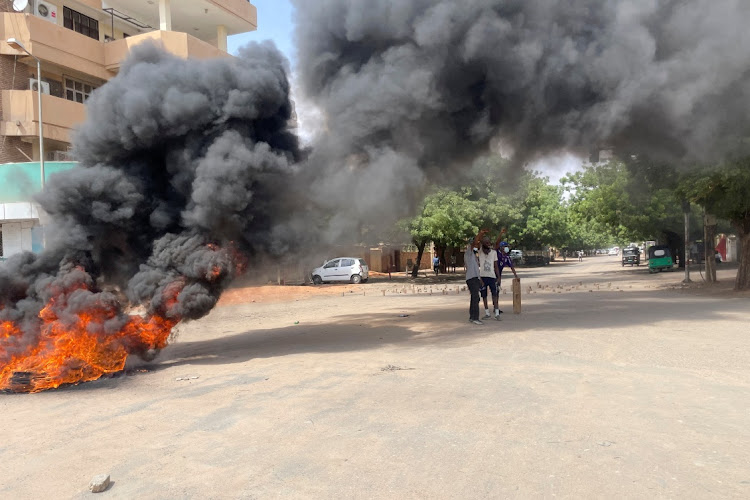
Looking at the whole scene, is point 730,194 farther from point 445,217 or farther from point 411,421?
point 445,217

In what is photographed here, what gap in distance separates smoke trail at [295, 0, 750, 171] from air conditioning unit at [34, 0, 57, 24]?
1629 centimetres

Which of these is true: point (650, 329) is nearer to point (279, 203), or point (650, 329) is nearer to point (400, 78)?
point (400, 78)

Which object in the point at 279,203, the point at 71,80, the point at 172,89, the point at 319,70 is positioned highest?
the point at 71,80

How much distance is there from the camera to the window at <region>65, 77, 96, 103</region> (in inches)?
873

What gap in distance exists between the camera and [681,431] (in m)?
4.38

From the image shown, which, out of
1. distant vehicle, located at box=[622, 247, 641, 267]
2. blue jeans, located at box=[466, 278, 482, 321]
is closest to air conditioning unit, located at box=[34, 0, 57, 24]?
blue jeans, located at box=[466, 278, 482, 321]

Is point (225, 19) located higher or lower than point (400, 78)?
higher

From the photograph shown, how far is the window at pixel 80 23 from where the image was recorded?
22344 millimetres

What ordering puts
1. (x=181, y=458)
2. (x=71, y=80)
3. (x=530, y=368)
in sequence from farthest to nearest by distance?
(x=71, y=80) → (x=530, y=368) → (x=181, y=458)

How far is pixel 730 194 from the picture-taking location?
13.7 meters

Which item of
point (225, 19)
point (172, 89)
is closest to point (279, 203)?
point (172, 89)

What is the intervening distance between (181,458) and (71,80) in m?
22.7

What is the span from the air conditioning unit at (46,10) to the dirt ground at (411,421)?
59.6ft

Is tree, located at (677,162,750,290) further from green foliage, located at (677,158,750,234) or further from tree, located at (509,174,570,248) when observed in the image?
tree, located at (509,174,570,248)
